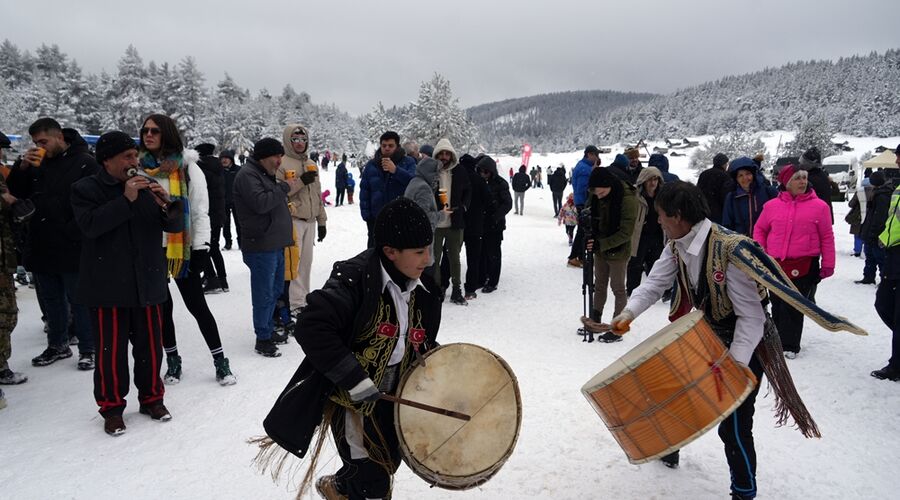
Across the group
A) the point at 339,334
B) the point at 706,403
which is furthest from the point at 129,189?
the point at 706,403

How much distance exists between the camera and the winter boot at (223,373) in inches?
179

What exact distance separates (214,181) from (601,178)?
573 cm

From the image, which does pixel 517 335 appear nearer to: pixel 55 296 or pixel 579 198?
pixel 579 198

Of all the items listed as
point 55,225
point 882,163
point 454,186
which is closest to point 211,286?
point 55,225

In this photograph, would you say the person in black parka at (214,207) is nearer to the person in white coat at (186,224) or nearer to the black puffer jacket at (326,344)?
the person in white coat at (186,224)

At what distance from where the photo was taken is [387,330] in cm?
229

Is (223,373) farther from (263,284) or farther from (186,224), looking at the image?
(186,224)

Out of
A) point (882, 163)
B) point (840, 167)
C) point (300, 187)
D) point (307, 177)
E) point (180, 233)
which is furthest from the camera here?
point (840, 167)

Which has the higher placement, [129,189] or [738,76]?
[738,76]

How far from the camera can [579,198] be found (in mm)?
8484

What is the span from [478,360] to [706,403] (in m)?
1.06

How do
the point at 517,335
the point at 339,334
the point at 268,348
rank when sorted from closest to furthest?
the point at 339,334, the point at 268,348, the point at 517,335

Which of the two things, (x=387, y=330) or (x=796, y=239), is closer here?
(x=387, y=330)

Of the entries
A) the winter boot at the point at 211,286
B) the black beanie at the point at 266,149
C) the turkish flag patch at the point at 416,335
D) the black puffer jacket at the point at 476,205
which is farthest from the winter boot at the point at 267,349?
the black puffer jacket at the point at 476,205
